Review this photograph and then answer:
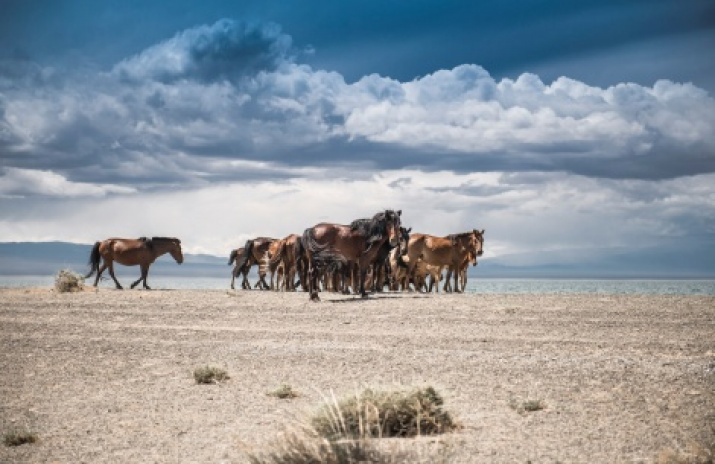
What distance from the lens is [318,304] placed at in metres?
23.0

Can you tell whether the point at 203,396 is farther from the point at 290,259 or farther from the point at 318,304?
the point at 290,259

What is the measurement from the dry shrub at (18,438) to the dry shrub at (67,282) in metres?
25.3

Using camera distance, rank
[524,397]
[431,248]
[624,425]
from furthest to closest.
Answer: [431,248] → [524,397] → [624,425]

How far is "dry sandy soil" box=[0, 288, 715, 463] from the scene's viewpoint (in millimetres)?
7566

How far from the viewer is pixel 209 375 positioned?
10797 millimetres

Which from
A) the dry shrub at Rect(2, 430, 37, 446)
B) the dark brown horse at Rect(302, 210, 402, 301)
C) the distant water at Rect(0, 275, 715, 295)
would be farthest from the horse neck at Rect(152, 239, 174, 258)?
the dry shrub at Rect(2, 430, 37, 446)

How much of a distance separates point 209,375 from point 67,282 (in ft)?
77.4

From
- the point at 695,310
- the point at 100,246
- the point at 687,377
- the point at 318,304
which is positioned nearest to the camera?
the point at 687,377

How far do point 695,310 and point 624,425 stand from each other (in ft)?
41.3

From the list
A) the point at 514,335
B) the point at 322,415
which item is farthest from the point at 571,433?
the point at 514,335

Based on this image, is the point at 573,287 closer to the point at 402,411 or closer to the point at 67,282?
the point at 67,282

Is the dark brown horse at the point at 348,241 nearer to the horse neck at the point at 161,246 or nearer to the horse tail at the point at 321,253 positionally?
the horse tail at the point at 321,253

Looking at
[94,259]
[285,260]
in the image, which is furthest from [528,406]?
[94,259]

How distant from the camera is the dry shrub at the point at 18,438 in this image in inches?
318
